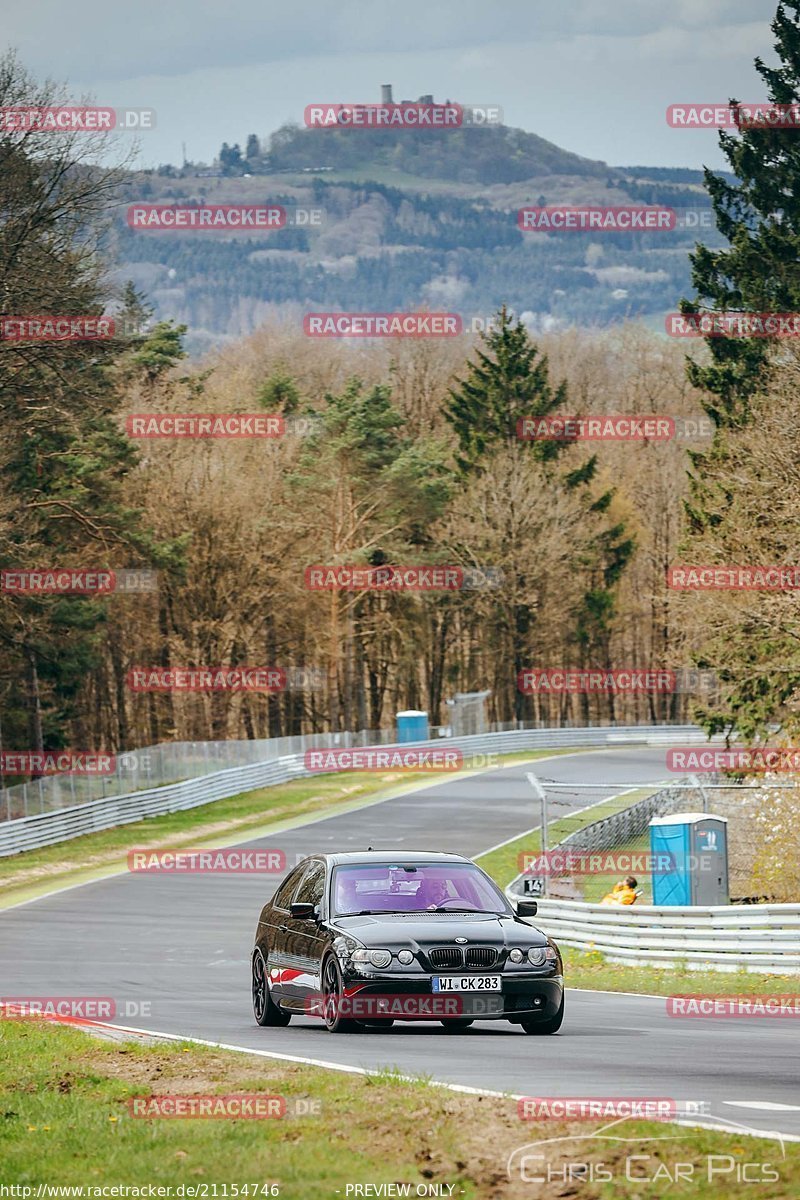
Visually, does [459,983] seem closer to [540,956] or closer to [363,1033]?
[540,956]

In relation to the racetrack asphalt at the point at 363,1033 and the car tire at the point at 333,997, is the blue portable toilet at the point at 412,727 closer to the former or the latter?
the racetrack asphalt at the point at 363,1033

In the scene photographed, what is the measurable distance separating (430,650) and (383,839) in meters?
47.8

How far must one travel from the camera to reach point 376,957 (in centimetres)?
1345

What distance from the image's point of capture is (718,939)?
22828 millimetres

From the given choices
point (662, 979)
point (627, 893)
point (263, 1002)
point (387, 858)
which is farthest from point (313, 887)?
point (627, 893)

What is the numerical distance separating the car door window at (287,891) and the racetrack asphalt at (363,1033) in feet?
3.50

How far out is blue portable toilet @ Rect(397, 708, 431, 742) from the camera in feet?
241

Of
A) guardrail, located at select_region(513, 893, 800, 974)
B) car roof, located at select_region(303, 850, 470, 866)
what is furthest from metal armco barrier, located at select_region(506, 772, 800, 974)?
car roof, located at select_region(303, 850, 470, 866)

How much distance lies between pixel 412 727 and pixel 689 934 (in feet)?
166

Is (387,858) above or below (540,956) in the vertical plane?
above

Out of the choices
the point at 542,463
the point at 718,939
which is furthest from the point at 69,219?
the point at 542,463

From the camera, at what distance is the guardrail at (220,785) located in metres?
46.3

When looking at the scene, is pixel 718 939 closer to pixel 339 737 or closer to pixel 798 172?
pixel 798 172

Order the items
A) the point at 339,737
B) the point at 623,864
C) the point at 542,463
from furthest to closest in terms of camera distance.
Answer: the point at 542,463
the point at 339,737
the point at 623,864
